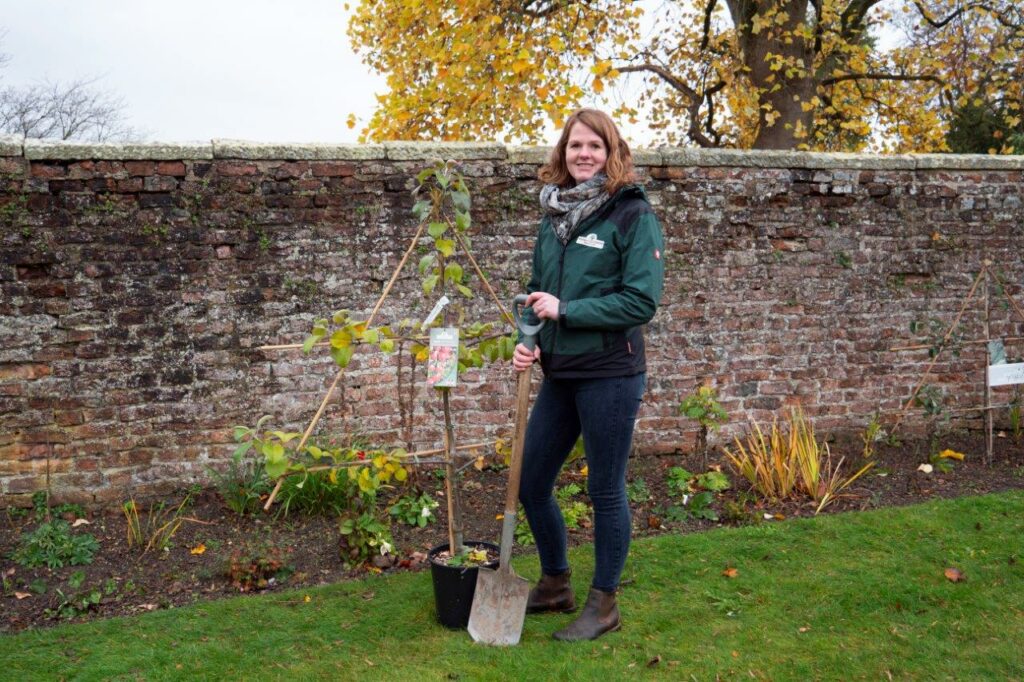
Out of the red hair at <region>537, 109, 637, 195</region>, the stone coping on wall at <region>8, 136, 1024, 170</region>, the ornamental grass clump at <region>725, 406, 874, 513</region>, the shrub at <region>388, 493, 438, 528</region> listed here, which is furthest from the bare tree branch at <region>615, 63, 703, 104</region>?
the red hair at <region>537, 109, 637, 195</region>

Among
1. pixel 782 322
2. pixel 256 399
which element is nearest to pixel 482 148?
pixel 256 399

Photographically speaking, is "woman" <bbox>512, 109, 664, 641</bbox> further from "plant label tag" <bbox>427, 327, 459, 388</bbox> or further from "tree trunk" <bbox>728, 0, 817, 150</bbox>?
"tree trunk" <bbox>728, 0, 817, 150</bbox>

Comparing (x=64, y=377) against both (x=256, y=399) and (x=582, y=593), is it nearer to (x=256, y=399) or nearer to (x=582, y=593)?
(x=256, y=399)

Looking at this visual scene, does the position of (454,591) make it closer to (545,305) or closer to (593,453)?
(593,453)

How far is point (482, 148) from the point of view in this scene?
5.21 m

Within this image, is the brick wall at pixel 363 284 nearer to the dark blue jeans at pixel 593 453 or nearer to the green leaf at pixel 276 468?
the green leaf at pixel 276 468

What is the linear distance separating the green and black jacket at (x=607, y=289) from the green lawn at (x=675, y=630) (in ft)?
3.62

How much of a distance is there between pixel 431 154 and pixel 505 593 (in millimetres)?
2799

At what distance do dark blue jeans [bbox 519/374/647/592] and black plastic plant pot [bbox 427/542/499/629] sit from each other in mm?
322

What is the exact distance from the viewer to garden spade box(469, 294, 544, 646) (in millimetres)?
3250

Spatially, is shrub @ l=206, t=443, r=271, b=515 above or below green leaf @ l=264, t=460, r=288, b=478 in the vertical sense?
below

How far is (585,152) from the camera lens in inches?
122

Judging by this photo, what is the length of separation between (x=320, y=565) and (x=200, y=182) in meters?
2.25

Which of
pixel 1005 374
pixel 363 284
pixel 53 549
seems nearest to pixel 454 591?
pixel 53 549
